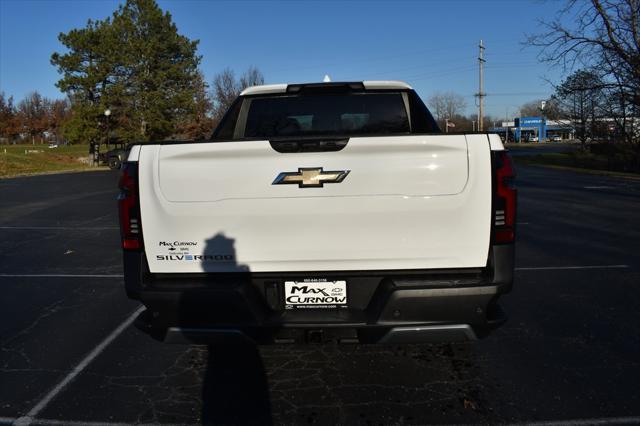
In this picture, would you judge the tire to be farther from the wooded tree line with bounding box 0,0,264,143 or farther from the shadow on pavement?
the shadow on pavement

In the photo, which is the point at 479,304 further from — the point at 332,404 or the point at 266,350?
the point at 266,350

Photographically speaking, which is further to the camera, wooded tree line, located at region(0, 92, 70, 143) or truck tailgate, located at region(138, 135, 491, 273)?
wooded tree line, located at region(0, 92, 70, 143)

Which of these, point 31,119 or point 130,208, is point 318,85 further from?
point 31,119

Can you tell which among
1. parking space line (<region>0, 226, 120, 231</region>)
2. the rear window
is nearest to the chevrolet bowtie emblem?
the rear window

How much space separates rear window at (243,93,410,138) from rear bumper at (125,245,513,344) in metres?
1.71

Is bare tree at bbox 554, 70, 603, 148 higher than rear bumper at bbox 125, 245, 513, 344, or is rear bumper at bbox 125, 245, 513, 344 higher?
bare tree at bbox 554, 70, 603, 148

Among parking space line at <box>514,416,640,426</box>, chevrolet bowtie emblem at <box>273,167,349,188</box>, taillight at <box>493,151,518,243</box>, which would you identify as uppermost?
chevrolet bowtie emblem at <box>273,167,349,188</box>

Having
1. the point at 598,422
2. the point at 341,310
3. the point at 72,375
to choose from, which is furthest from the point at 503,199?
the point at 72,375

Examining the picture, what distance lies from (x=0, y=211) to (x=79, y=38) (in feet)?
101

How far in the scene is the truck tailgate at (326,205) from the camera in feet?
9.11

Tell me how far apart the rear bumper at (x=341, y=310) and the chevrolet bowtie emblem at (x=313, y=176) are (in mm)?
523

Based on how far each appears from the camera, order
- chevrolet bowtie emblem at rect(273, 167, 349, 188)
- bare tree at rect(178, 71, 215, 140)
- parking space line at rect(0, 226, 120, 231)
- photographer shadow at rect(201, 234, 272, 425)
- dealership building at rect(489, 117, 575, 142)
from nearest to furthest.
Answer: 1. chevrolet bowtie emblem at rect(273, 167, 349, 188)
2. photographer shadow at rect(201, 234, 272, 425)
3. parking space line at rect(0, 226, 120, 231)
4. bare tree at rect(178, 71, 215, 140)
5. dealership building at rect(489, 117, 575, 142)

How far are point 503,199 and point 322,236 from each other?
3.33 ft

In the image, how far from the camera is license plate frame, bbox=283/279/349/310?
115 inches
